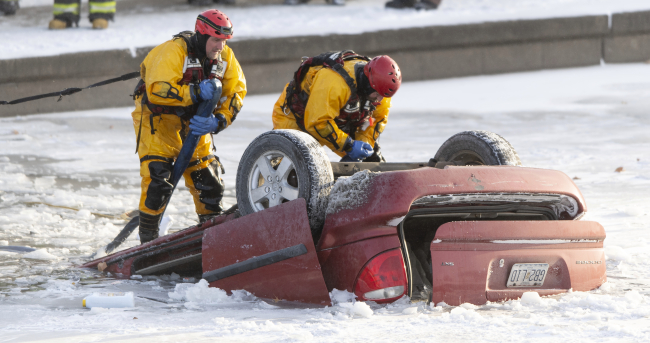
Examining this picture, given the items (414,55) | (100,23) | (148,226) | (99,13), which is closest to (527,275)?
(148,226)

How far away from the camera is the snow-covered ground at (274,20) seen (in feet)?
38.1

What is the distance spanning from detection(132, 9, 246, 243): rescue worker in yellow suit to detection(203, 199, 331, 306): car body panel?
3.76ft

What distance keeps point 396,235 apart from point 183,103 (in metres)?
1.94

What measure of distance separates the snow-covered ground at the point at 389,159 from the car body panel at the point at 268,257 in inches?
3.3

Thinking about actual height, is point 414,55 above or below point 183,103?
below

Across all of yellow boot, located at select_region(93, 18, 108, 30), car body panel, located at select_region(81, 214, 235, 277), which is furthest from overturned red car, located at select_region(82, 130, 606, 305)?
yellow boot, located at select_region(93, 18, 108, 30)

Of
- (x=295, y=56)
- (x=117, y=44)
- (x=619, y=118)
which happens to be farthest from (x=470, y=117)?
(x=117, y=44)

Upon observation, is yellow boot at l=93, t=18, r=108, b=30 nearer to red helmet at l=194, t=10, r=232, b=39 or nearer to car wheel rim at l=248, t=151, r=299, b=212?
red helmet at l=194, t=10, r=232, b=39

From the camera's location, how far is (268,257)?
3807 mm

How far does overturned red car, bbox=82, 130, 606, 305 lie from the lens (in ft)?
11.8

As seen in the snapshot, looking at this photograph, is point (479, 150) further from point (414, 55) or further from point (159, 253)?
point (414, 55)

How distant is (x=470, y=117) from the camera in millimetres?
10641

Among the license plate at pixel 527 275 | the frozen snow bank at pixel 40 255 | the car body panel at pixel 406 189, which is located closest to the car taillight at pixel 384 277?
the car body panel at pixel 406 189

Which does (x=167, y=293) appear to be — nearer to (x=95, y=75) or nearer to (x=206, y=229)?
(x=206, y=229)
